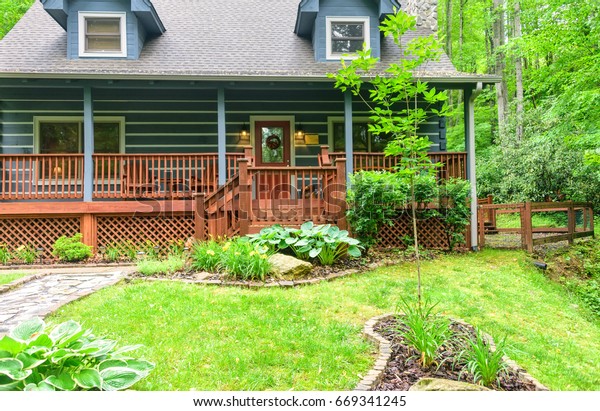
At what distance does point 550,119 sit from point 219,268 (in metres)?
12.2

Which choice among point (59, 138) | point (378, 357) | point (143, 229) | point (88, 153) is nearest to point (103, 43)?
point (59, 138)

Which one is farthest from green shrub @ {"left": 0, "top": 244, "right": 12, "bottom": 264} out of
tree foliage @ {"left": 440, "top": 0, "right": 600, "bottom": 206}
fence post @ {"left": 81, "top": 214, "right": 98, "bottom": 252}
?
tree foliage @ {"left": 440, "top": 0, "right": 600, "bottom": 206}

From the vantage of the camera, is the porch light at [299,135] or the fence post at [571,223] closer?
the fence post at [571,223]

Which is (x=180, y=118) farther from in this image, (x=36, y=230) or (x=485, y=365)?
(x=485, y=365)

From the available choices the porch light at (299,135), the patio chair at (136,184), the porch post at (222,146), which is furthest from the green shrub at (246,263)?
the porch light at (299,135)

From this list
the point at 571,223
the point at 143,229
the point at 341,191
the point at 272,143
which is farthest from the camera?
the point at 272,143

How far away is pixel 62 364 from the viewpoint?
2.64 metres

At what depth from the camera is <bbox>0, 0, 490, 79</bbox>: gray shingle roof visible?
8688 millimetres

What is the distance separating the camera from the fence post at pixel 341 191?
289 inches

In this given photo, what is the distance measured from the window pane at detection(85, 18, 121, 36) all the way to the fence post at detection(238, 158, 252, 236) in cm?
569

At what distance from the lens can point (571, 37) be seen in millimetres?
12109

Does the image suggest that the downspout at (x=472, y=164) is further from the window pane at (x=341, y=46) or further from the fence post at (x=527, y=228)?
the window pane at (x=341, y=46)

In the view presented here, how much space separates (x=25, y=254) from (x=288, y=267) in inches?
222

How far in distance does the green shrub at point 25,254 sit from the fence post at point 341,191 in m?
6.04
